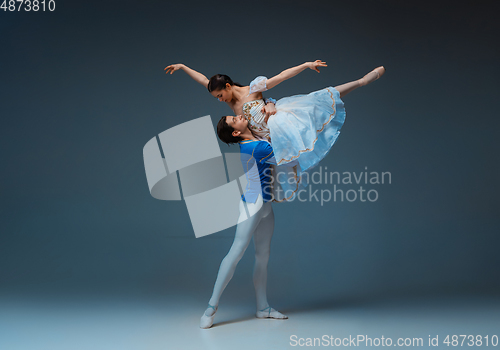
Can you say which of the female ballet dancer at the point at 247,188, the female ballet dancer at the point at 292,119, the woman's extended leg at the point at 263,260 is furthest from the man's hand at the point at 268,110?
the woman's extended leg at the point at 263,260

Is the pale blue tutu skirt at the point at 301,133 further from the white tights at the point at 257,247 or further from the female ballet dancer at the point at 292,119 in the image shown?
the white tights at the point at 257,247

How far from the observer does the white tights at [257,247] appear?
3350 millimetres

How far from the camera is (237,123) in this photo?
330 centimetres

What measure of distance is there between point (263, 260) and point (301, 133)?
941 mm

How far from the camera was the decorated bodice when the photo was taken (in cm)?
333

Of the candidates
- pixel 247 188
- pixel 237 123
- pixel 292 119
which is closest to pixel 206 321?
pixel 247 188

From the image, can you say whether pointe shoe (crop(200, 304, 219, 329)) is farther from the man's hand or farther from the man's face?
the man's hand

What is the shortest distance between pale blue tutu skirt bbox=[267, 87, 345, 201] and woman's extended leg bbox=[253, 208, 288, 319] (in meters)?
0.20

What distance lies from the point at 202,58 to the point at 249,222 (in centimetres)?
309

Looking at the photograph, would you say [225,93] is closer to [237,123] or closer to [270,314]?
[237,123]

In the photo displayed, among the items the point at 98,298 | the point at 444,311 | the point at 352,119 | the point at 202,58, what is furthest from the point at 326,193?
the point at 98,298

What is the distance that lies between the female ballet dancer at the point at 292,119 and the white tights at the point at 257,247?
9.3 inches

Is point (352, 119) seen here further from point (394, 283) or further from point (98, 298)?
point (98, 298)

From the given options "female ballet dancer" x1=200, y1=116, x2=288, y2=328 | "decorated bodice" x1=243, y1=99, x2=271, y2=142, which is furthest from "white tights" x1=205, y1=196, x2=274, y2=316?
"decorated bodice" x1=243, y1=99, x2=271, y2=142
